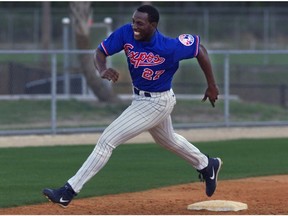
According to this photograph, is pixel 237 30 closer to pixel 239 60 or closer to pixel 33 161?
pixel 239 60

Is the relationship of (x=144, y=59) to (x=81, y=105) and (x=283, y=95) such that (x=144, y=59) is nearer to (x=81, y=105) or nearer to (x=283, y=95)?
(x=81, y=105)

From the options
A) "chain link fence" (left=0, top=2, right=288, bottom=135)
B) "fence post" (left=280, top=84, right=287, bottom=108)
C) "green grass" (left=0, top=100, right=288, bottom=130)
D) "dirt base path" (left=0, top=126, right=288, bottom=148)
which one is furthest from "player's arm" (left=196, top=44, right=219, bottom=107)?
"fence post" (left=280, top=84, right=287, bottom=108)

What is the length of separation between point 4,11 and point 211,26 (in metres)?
10.1

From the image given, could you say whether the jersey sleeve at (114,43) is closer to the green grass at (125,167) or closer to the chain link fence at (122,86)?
the green grass at (125,167)

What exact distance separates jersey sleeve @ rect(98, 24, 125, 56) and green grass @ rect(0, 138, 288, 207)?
6.30 ft

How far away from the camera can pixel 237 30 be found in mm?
42812

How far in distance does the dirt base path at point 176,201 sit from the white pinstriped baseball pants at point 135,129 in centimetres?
62

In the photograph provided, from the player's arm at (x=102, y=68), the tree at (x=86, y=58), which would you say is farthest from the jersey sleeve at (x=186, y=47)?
the tree at (x=86, y=58)

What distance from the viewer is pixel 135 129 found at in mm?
8680

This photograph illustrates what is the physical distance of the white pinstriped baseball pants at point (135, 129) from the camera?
8.52 meters

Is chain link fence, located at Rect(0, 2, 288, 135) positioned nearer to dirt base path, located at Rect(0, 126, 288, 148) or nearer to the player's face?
dirt base path, located at Rect(0, 126, 288, 148)

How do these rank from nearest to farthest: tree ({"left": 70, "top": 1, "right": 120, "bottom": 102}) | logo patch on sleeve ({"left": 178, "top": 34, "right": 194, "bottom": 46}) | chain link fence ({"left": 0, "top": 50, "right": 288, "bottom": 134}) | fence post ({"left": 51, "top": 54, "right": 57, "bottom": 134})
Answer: logo patch on sleeve ({"left": 178, "top": 34, "right": 194, "bottom": 46}) < fence post ({"left": 51, "top": 54, "right": 57, "bottom": 134}) < chain link fence ({"left": 0, "top": 50, "right": 288, "bottom": 134}) < tree ({"left": 70, "top": 1, "right": 120, "bottom": 102})

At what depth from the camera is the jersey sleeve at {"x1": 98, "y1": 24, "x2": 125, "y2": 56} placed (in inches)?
344

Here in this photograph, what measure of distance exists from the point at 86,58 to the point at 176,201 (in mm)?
13670
